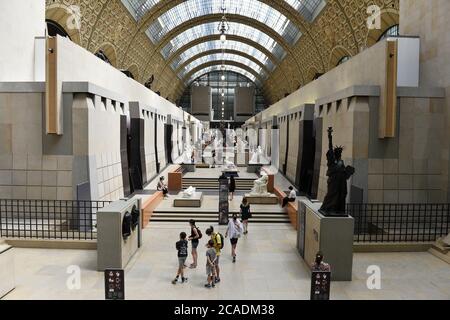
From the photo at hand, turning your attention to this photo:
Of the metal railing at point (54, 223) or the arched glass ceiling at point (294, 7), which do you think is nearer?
the metal railing at point (54, 223)

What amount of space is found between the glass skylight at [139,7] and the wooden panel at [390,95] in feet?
79.3

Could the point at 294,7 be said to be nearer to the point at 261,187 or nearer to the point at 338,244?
the point at 261,187

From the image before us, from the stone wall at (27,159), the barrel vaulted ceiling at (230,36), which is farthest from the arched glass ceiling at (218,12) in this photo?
the stone wall at (27,159)

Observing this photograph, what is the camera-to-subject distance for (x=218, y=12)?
43031mm

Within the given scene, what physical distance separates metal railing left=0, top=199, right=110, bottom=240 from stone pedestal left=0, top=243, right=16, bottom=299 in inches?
97.8

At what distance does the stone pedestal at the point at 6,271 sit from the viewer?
23.7 feet

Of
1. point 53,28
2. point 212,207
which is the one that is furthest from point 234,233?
point 53,28

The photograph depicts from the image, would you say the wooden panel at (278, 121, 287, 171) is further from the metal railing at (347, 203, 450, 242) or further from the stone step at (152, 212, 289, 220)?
the metal railing at (347, 203, 450, 242)

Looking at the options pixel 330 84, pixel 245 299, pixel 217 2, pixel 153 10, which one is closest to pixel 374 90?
pixel 330 84

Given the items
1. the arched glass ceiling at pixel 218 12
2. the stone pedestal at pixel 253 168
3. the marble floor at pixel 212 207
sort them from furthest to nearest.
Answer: the arched glass ceiling at pixel 218 12 < the stone pedestal at pixel 253 168 < the marble floor at pixel 212 207

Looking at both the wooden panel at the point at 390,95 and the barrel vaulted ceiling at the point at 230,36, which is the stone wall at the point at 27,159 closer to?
the wooden panel at the point at 390,95

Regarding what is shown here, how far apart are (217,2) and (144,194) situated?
33.0m

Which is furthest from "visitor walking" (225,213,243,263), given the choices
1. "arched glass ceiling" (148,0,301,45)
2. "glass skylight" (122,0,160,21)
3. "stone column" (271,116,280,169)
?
"arched glass ceiling" (148,0,301,45)

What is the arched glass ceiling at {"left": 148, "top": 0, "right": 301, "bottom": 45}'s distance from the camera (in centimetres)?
3903
